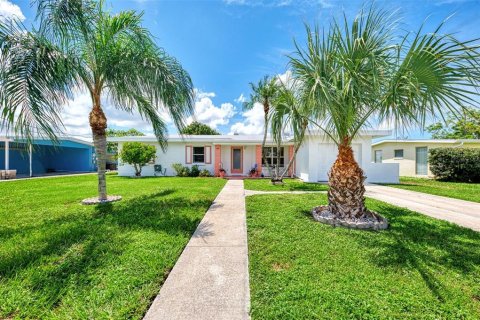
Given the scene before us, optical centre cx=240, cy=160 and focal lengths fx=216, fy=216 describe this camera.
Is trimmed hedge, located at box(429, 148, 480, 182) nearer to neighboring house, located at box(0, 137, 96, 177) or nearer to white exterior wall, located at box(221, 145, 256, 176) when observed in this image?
white exterior wall, located at box(221, 145, 256, 176)

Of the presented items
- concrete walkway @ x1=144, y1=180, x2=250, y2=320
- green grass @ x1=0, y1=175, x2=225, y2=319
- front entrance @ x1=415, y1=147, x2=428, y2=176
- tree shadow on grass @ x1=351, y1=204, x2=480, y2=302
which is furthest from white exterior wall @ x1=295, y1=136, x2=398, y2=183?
concrete walkway @ x1=144, y1=180, x2=250, y2=320

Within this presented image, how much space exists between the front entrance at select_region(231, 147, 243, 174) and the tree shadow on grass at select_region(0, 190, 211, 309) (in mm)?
10469

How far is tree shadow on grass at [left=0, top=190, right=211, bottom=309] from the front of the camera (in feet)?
9.11

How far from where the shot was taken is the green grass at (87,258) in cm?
232

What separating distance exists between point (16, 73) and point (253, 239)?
5.58 meters

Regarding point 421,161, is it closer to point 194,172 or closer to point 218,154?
point 218,154

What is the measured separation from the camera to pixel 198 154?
16750mm

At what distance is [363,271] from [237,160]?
14.2 meters

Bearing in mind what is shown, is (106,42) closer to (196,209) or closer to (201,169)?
(196,209)

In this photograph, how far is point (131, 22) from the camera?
20.0 ft

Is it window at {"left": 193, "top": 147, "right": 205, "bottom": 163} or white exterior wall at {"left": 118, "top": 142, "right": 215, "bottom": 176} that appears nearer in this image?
white exterior wall at {"left": 118, "top": 142, "right": 215, "bottom": 176}

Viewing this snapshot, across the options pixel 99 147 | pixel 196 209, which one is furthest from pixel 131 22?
pixel 196 209

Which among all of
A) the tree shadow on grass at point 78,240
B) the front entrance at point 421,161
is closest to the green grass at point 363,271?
the tree shadow on grass at point 78,240

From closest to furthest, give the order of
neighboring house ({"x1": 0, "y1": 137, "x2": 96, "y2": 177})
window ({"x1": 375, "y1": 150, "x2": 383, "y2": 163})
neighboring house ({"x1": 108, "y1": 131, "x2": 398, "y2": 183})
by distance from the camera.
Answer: neighboring house ({"x1": 108, "y1": 131, "x2": 398, "y2": 183}) < neighboring house ({"x1": 0, "y1": 137, "x2": 96, "y2": 177}) < window ({"x1": 375, "y1": 150, "x2": 383, "y2": 163})
